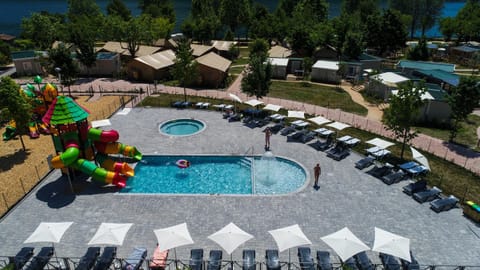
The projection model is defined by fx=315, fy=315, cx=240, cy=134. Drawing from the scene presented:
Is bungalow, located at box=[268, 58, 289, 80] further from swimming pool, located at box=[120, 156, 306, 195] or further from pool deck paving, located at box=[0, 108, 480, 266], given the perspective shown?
pool deck paving, located at box=[0, 108, 480, 266]

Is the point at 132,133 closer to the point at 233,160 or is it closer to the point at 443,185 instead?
the point at 233,160

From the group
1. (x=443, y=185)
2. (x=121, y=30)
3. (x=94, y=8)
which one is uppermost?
(x=94, y=8)

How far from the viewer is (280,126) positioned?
99.7 feet

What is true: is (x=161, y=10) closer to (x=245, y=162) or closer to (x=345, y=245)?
(x=245, y=162)

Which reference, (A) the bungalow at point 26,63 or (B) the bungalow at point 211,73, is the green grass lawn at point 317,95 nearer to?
(B) the bungalow at point 211,73

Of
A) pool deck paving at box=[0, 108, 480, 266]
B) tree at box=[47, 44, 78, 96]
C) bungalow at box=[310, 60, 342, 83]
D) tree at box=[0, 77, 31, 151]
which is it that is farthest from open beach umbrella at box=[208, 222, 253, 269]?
bungalow at box=[310, 60, 342, 83]

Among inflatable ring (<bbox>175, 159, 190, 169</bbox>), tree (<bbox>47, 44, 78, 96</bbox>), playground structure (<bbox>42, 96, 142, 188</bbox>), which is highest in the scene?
tree (<bbox>47, 44, 78, 96</bbox>)

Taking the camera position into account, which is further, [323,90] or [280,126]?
[323,90]

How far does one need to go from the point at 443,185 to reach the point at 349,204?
24.8 ft

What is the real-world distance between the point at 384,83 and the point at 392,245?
3141 cm

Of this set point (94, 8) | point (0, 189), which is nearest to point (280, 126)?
point (0, 189)

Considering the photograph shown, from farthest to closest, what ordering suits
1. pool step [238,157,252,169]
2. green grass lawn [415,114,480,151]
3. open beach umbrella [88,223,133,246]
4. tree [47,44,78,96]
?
tree [47,44,78,96] → green grass lawn [415,114,480,151] → pool step [238,157,252,169] → open beach umbrella [88,223,133,246]

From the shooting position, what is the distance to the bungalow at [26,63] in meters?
50.7

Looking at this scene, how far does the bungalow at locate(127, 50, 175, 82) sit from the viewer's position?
47406mm
